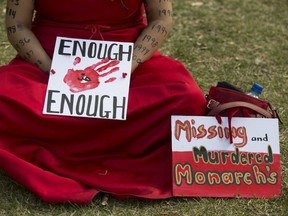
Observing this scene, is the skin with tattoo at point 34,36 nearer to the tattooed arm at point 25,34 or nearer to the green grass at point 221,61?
the tattooed arm at point 25,34

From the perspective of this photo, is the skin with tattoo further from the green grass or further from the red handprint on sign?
the green grass

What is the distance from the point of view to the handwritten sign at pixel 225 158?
293 cm

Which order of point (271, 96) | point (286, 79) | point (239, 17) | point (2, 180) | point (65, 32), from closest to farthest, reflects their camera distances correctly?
point (2, 180), point (65, 32), point (271, 96), point (286, 79), point (239, 17)

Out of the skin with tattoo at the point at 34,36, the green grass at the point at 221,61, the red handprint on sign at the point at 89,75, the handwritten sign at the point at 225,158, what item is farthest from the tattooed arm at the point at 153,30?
the green grass at the point at 221,61

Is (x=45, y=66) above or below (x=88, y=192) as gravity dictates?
above

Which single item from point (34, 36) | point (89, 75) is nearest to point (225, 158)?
point (89, 75)

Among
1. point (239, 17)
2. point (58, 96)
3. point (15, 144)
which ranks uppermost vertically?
point (58, 96)

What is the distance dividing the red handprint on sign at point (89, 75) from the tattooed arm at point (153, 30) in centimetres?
15

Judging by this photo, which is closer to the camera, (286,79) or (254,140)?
(254,140)

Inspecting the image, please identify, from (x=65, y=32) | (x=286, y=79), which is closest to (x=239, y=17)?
(x=286, y=79)

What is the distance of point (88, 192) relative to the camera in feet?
9.41

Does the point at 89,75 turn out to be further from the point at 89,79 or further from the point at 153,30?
the point at 153,30

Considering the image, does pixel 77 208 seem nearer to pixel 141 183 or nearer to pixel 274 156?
pixel 141 183

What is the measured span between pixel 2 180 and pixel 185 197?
2.90 feet
